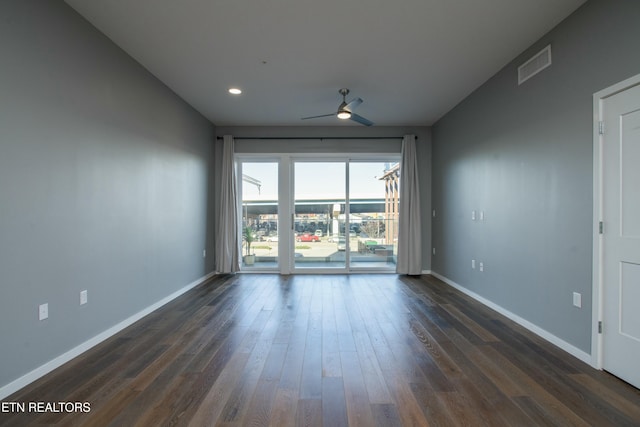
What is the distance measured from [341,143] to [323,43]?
2.77 meters

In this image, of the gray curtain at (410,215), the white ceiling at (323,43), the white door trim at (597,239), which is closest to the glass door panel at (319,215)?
the gray curtain at (410,215)

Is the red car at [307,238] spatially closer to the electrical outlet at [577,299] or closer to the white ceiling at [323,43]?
the white ceiling at [323,43]

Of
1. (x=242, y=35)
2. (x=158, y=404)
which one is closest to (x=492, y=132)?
(x=242, y=35)

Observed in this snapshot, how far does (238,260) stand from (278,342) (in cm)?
315

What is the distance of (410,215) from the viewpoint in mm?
5590

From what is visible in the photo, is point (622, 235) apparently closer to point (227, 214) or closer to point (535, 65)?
point (535, 65)

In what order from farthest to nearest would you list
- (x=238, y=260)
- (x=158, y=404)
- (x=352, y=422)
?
1. (x=238, y=260)
2. (x=158, y=404)
3. (x=352, y=422)

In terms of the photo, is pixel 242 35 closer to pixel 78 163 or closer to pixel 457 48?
pixel 78 163

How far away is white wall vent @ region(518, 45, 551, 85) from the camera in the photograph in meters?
2.80

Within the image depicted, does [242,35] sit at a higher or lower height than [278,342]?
higher

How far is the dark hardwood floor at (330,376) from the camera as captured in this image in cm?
174

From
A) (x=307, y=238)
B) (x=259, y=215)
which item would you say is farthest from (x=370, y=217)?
(x=259, y=215)

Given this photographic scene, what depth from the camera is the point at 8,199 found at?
6.38 feet

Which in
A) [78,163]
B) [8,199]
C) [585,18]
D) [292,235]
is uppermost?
[585,18]
